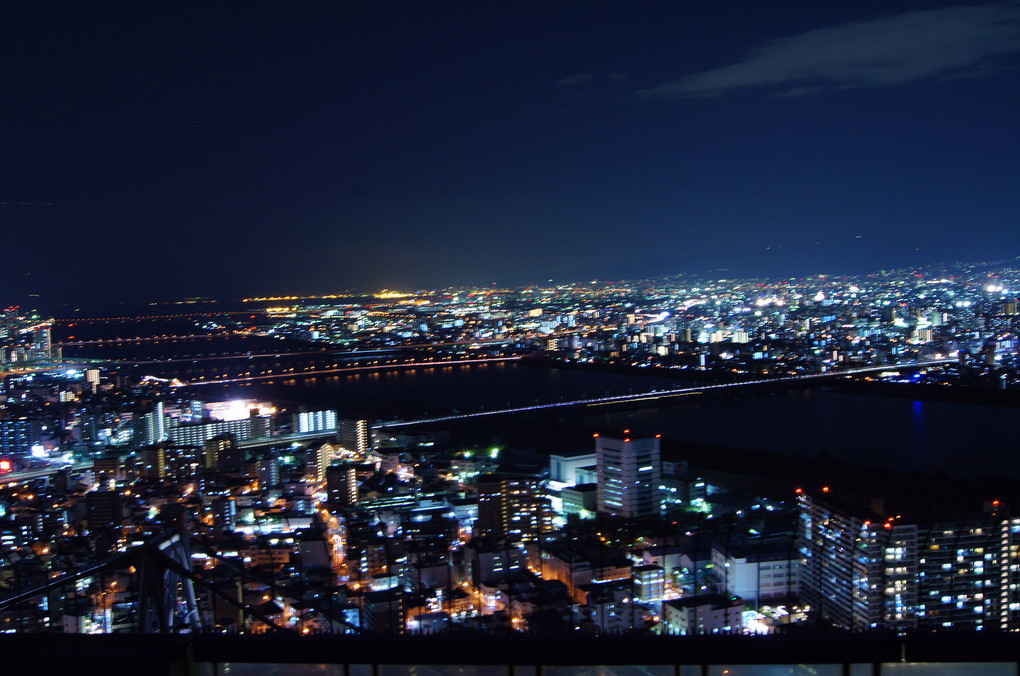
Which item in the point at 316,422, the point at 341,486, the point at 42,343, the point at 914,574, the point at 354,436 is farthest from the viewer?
the point at 42,343

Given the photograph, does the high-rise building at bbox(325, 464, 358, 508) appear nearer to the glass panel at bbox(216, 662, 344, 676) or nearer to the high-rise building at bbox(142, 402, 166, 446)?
the high-rise building at bbox(142, 402, 166, 446)

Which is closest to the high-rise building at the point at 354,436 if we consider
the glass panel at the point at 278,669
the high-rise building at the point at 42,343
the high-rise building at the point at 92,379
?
the high-rise building at the point at 92,379

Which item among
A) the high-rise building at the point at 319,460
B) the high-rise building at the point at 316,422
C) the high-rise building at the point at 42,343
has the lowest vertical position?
the high-rise building at the point at 319,460

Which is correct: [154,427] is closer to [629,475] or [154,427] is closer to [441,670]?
[629,475]

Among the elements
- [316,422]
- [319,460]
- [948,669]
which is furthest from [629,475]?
[948,669]

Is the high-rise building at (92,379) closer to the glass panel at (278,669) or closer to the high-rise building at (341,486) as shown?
the high-rise building at (341,486)

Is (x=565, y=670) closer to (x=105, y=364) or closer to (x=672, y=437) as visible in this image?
(x=672, y=437)

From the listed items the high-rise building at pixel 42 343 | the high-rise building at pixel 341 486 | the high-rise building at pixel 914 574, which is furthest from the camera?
the high-rise building at pixel 42 343

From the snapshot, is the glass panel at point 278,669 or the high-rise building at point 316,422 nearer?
the glass panel at point 278,669

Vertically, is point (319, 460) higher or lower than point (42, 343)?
lower
